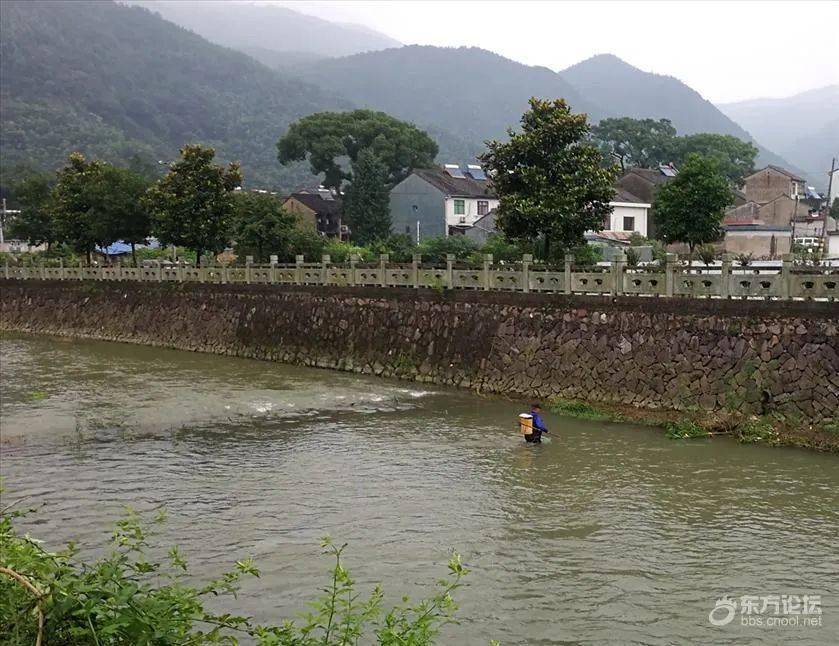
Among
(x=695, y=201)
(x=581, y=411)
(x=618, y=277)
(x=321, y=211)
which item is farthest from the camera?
(x=321, y=211)

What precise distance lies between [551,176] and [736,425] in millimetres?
13752

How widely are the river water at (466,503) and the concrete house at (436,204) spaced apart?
43.3 metres

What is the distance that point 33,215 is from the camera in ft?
198

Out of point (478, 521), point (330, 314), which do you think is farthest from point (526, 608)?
point (330, 314)

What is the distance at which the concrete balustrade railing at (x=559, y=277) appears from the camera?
68.9ft

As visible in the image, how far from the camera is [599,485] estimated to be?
661 inches

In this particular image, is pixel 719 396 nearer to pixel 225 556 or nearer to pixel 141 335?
pixel 225 556

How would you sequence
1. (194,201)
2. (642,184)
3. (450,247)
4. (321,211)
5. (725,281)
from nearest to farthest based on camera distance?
(725,281), (194,201), (450,247), (642,184), (321,211)

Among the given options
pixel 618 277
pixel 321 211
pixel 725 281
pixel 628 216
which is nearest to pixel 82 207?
pixel 321 211

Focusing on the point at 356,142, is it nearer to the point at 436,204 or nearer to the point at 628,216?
the point at 436,204

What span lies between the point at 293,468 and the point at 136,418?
25.2 feet

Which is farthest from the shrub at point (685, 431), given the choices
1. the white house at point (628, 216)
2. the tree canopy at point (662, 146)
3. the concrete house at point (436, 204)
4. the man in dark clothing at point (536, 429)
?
the tree canopy at point (662, 146)

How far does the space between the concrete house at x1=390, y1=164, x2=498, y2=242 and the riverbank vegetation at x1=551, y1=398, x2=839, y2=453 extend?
44.4 metres

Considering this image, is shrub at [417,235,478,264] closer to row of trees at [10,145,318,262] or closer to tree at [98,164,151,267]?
row of trees at [10,145,318,262]
